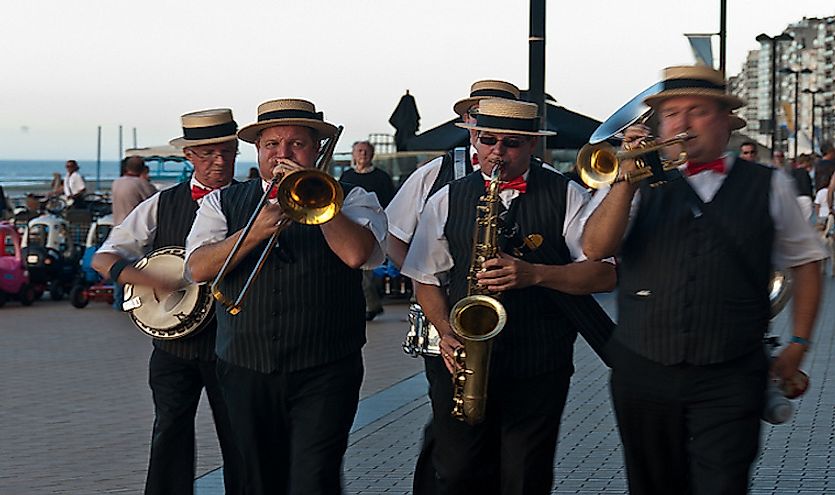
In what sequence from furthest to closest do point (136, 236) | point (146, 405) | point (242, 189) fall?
point (146, 405)
point (136, 236)
point (242, 189)

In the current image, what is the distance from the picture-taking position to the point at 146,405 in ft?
34.7

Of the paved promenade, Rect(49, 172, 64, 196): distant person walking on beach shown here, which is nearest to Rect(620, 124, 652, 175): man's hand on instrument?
the paved promenade

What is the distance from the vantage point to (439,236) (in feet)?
19.4

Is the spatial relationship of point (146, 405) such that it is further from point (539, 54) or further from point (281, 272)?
point (281, 272)

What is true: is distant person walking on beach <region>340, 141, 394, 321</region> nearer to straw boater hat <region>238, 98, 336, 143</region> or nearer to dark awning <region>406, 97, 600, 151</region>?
dark awning <region>406, 97, 600, 151</region>

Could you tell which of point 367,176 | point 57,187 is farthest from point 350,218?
point 57,187

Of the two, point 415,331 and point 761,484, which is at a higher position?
point 415,331

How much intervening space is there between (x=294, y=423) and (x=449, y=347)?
635 millimetres

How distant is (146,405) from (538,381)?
5402 millimetres

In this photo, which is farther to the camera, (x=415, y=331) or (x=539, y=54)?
(x=539, y=54)

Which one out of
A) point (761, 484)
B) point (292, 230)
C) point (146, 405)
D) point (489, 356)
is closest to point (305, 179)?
point (292, 230)

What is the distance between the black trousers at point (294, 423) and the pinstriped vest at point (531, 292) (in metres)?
0.56

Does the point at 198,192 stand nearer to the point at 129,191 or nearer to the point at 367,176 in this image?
the point at 367,176

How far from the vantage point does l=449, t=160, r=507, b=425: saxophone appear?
5.54 metres
